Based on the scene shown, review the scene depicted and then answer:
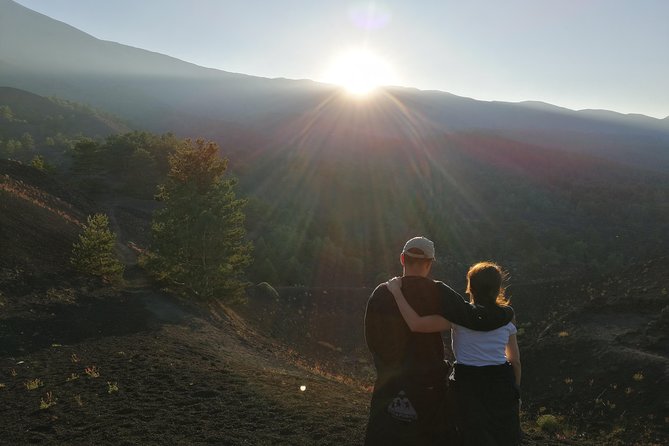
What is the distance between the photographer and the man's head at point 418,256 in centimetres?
364

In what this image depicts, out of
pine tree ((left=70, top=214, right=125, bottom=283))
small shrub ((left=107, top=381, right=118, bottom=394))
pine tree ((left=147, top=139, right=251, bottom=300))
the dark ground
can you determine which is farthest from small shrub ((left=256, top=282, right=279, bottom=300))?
small shrub ((left=107, top=381, right=118, bottom=394))

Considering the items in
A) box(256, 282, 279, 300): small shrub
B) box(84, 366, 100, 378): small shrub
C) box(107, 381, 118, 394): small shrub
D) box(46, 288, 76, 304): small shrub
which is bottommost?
box(256, 282, 279, 300): small shrub

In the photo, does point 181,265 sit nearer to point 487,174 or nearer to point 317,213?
point 317,213

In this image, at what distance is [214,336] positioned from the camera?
1702cm

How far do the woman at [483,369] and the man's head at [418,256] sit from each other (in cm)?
15

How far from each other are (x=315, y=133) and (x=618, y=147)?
5034 inches

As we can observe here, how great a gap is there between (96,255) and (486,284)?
1952cm

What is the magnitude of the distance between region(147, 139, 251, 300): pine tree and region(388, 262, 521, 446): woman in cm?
1822

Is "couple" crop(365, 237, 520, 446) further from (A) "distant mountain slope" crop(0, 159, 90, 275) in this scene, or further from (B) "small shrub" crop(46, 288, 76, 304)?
(A) "distant mountain slope" crop(0, 159, 90, 275)

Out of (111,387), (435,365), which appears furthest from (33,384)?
(435,365)

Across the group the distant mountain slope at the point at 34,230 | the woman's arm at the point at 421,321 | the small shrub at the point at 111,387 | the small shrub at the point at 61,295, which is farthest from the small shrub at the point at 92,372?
Answer: the woman's arm at the point at 421,321

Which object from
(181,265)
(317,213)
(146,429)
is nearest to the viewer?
(146,429)

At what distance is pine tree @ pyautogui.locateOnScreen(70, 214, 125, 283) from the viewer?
19.1 m

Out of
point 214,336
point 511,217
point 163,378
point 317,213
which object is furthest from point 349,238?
point 163,378
